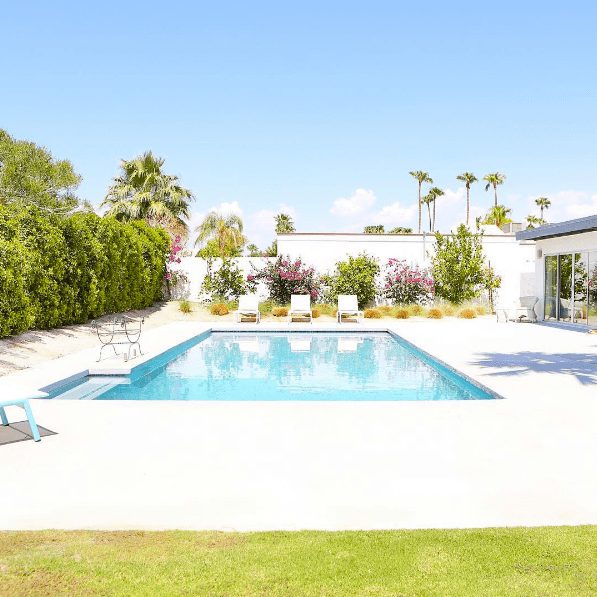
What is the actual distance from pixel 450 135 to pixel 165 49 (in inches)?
607

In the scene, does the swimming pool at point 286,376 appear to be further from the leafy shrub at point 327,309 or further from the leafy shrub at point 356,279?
the leafy shrub at point 356,279

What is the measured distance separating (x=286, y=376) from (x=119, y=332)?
10.6 feet

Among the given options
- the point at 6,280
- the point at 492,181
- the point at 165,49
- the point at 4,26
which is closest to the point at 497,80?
the point at 165,49

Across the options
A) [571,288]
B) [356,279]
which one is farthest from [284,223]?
[571,288]

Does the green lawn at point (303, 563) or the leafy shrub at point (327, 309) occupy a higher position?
the leafy shrub at point (327, 309)

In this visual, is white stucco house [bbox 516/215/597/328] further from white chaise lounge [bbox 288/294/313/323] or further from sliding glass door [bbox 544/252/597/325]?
white chaise lounge [bbox 288/294/313/323]

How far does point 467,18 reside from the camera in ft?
55.5

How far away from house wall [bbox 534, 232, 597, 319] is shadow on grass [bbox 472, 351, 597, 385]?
639cm

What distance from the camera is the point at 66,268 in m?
13.7

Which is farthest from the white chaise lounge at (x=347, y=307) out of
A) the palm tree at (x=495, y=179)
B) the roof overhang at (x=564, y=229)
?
the palm tree at (x=495, y=179)

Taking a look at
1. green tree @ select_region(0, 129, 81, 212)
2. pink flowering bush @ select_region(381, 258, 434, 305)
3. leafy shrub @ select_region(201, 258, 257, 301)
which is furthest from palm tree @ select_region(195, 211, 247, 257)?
green tree @ select_region(0, 129, 81, 212)

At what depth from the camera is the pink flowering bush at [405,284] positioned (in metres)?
21.6

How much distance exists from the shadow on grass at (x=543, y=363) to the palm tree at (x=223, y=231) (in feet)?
108

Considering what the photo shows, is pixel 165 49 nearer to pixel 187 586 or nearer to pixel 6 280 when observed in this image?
pixel 6 280
